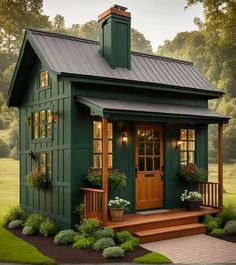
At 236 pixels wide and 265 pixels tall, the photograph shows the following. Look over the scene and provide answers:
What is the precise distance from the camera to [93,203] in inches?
409

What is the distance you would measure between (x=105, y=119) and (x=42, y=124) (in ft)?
11.1

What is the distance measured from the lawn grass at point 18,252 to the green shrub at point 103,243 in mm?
1205

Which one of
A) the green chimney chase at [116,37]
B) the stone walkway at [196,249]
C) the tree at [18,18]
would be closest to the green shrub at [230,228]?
the stone walkway at [196,249]

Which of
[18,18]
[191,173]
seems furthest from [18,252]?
[18,18]

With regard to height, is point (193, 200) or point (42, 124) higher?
point (42, 124)

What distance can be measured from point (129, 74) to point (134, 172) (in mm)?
3116

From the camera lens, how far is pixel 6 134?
34.1 m

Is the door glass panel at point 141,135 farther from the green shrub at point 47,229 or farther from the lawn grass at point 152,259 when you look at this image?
the lawn grass at point 152,259

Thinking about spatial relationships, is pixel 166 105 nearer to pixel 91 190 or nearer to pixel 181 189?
pixel 181 189

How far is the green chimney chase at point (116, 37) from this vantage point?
41.0ft

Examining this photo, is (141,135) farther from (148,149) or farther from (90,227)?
(90,227)

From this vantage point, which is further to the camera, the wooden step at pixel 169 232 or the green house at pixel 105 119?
the green house at pixel 105 119

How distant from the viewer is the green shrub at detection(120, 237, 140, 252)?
364 inches

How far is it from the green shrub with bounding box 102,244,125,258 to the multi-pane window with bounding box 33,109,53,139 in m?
4.68
